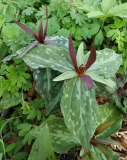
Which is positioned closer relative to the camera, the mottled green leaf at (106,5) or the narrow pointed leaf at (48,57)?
the narrow pointed leaf at (48,57)

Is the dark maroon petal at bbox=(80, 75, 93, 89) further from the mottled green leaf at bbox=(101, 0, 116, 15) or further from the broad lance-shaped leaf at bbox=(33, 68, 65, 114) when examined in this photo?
the mottled green leaf at bbox=(101, 0, 116, 15)

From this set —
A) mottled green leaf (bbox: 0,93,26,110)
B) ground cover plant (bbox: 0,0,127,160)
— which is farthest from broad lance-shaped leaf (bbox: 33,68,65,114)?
mottled green leaf (bbox: 0,93,26,110)

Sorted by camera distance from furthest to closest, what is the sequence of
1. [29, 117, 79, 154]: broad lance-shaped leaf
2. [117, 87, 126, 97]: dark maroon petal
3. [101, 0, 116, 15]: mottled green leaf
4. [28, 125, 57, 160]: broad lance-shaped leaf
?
1. [101, 0, 116, 15]: mottled green leaf
2. [117, 87, 126, 97]: dark maroon petal
3. [29, 117, 79, 154]: broad lance-shaped leaf
4. [28, 125, 57, 160]: broad lance-shaped leaf

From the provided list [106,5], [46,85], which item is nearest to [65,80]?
[46,85]

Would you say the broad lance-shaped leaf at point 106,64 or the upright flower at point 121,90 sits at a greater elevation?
the broad lance-shaped leaf at point 106,64

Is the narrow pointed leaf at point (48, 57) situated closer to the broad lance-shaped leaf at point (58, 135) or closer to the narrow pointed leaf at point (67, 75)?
the narrow pointed leaf at point (67, 75)

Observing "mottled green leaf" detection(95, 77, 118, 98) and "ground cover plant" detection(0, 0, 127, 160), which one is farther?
"mottled green leaf" detection(95, 77, 118, 98)

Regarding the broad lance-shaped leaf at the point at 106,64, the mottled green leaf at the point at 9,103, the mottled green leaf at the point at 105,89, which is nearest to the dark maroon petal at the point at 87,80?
the broad lance-shaped leaf at the point at 106,64

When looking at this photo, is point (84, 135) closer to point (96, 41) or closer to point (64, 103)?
point (64, 103)
